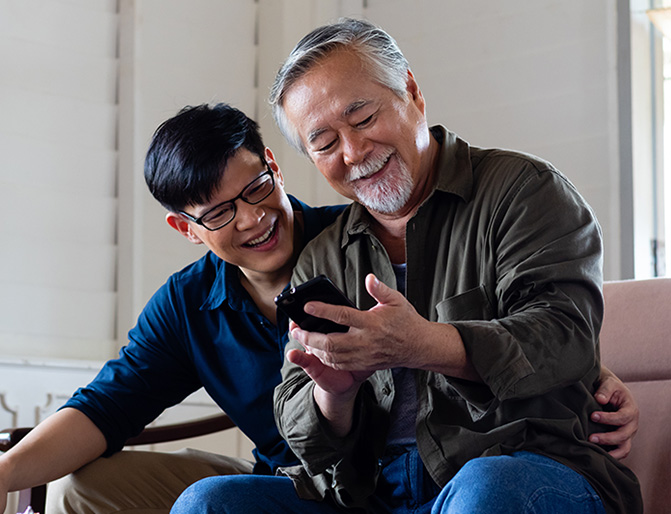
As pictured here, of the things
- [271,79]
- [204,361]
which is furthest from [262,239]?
[271,79]

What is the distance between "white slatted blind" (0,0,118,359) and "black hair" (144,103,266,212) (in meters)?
1.33

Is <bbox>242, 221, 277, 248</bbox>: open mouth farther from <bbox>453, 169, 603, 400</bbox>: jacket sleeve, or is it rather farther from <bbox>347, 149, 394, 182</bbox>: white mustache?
<bbox>453, 169, 603, 400</bbox>: jacket sleeve

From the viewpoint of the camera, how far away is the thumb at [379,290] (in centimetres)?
115

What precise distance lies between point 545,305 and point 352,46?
609 mm

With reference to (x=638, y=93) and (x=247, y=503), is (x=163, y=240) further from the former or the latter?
(x=247, y=503)

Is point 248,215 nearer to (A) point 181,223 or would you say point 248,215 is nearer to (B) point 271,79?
(A) point 181,223

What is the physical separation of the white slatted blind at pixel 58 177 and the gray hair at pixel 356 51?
5.71 ft

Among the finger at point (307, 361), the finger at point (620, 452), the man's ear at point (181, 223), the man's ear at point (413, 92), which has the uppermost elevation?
the man's ear at point (413, 92)

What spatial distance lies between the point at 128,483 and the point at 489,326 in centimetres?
104

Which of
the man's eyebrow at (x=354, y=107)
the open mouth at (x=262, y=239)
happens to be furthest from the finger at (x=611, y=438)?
the open mouth at (x=262, y=239)

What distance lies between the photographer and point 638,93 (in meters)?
2.98

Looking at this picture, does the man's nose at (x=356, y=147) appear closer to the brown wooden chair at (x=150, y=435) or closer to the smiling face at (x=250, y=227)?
the smiling face at (x=250, y=227)

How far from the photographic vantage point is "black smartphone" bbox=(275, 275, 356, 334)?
119cm

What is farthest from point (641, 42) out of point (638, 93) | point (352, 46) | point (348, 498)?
point (348, 498)
